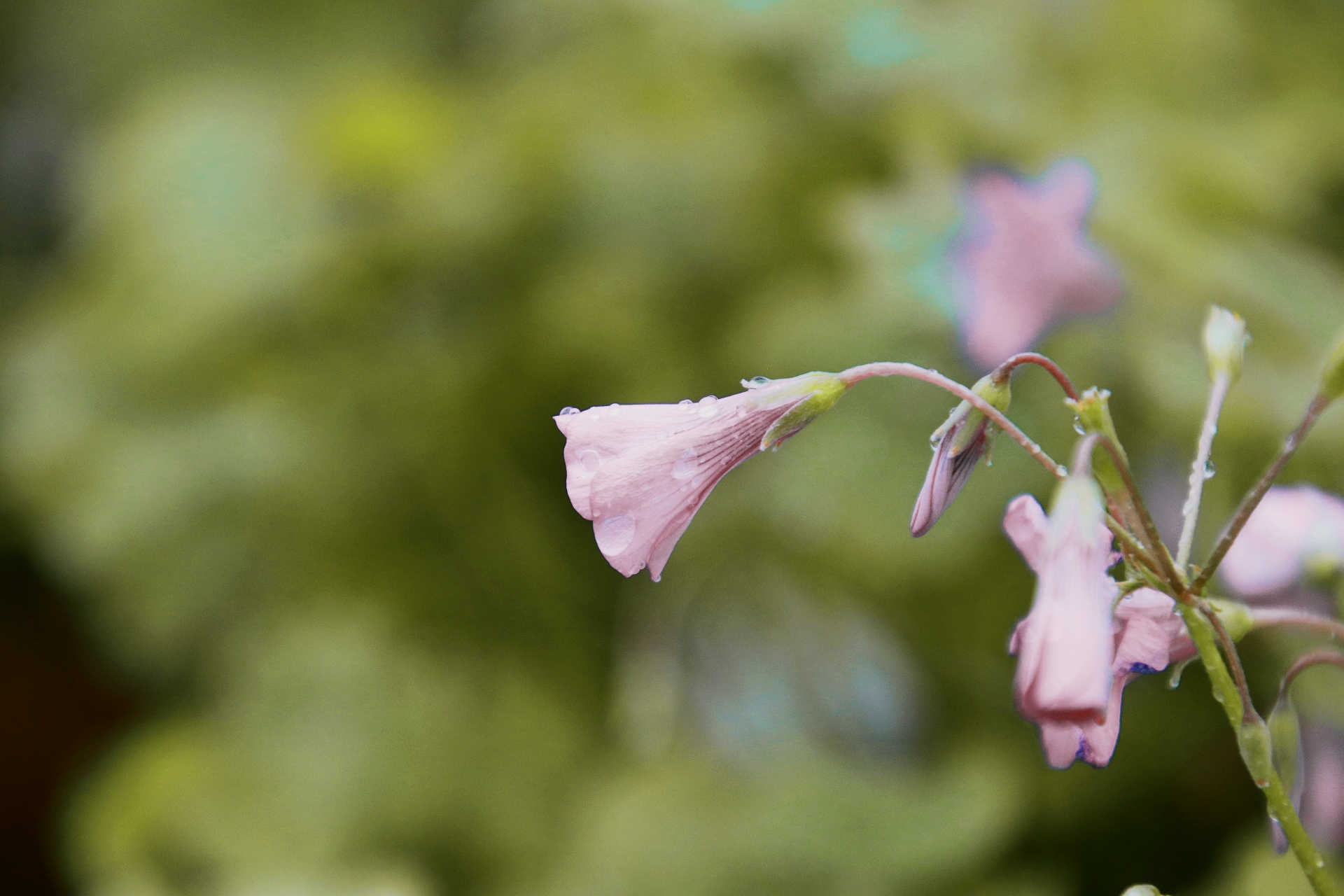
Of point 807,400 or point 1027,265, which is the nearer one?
point 807,400

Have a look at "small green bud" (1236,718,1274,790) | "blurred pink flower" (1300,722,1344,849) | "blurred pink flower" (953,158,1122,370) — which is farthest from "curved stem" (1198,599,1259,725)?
"blurred pink flower" (953,158,1122,370)

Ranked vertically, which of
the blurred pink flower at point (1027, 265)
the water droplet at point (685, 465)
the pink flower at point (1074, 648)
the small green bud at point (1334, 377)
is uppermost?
the small green bud at point (1334, 377)

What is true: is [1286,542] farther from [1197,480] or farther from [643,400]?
[643,400]

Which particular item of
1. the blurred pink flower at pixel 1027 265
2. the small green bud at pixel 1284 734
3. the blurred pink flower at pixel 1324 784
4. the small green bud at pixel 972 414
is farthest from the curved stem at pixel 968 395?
the blurred pink flower at pixel 1027 265

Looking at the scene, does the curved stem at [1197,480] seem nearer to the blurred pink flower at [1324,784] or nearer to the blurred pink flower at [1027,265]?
the blurred pink flower at [1324,784]

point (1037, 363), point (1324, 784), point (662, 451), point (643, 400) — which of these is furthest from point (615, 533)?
point (643, 400)

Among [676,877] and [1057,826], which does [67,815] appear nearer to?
[676,877]
